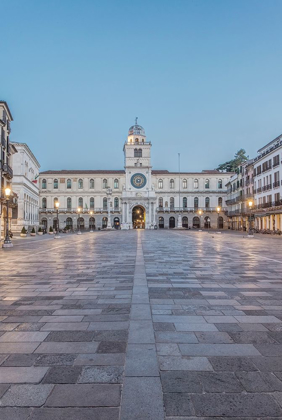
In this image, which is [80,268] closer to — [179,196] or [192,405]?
[192,405]

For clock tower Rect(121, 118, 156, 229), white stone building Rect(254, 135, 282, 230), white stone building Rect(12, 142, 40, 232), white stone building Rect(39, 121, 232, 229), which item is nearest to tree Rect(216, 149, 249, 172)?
white stone building Rect(39, 121, 232, 229)

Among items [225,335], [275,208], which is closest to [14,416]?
[225,335]

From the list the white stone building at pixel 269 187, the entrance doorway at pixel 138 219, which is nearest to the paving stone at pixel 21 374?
the white stone building at pixel 269 187

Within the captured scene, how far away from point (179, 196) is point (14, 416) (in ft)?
272

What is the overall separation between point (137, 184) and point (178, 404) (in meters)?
82.1

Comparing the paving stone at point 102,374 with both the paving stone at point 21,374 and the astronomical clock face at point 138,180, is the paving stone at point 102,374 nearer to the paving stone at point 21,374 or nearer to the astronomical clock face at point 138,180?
the paving stone at point 21,374

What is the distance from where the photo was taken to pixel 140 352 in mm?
3787

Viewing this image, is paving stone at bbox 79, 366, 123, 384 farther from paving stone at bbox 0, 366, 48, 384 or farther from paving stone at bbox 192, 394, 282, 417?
paving stone at bbox 192, 394, 282, 417

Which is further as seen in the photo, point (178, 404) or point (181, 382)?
point (181, 382)

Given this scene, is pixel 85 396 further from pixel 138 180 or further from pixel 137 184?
pixel 138 180

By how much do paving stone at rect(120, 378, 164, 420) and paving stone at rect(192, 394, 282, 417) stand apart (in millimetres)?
333

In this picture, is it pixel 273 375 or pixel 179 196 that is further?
pixel 179 196

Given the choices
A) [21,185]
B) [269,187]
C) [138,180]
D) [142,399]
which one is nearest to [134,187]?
[138,180]

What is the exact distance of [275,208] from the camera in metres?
45.1
